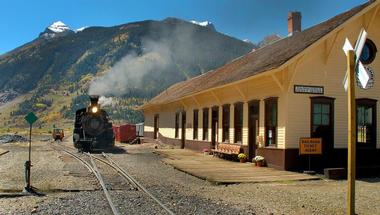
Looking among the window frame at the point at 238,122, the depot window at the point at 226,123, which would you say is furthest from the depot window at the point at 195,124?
the window frame at the point at 238,122

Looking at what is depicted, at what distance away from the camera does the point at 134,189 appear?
1174 centimetres

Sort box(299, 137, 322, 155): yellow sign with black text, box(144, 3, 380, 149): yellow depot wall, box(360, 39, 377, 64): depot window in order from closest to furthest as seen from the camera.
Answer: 1. box(299, 137, 322, 155): yellow sign with black text
2. box(144, 3, 380, 149): yellow depot wall
3. box(360, 39, 377, 64): depot window

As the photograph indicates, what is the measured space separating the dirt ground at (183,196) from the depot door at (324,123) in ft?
8.89

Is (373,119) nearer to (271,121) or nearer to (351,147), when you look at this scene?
(271,121)

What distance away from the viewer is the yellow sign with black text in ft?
51.9

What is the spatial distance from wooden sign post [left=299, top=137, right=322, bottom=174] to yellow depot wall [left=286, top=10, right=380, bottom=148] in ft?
1.40

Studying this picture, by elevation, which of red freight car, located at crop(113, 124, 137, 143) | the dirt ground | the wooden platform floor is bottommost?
the dirt ground

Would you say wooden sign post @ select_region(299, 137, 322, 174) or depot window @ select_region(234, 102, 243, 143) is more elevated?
depot window @ select_region(234, 102, 243, 143)

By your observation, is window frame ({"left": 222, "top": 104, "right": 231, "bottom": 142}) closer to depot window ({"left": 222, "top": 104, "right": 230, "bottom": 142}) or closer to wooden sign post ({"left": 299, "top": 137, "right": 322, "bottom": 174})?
depot window ({"left": 222, "top": 104, "right": 230, "bottom": 142})

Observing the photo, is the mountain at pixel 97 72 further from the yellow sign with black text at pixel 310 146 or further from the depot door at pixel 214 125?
the yellow sign with black text at pixel 310 146

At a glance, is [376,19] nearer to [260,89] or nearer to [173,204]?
[260,89]

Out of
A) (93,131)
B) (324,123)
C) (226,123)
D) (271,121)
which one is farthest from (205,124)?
(324,123)

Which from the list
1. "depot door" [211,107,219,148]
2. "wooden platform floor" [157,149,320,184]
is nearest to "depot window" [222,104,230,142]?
"depot door" [211,107,219,148]

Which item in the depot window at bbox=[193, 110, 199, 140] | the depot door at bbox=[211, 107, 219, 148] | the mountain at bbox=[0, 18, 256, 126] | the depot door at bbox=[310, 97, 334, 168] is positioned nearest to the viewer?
the depot door at bbox=[310, 97, 334, 168]
